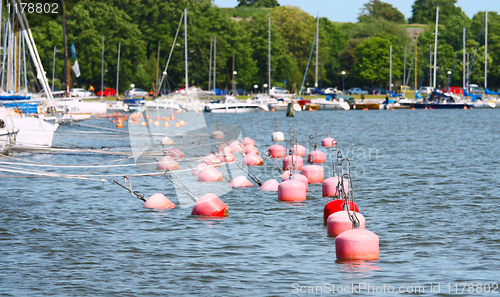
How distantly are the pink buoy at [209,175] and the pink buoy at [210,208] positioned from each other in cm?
608

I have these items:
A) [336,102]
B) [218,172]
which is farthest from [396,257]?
[336,102]

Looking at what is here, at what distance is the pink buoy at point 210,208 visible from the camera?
1966 cm

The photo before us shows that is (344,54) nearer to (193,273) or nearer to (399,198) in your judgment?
(399,198)

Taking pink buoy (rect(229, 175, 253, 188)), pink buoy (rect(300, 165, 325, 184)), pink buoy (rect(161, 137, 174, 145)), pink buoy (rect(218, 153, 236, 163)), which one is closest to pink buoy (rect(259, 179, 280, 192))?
pink buoy (rect(229, 175, 253, 188))

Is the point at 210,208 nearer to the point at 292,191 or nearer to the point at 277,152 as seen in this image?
the point at 292,191

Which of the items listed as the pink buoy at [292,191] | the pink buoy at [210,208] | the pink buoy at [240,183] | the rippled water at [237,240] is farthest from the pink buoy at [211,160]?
the pink buoy at [210,208]

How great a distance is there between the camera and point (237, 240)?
1698 centimetres

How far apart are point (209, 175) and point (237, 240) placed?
30.3 feet

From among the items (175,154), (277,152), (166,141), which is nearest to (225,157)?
(175,154)

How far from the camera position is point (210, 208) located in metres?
19.7

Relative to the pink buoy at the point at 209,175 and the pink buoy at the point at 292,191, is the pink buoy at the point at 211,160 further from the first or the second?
the pink buoy at the point at 292,191

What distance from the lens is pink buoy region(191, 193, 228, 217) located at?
19.7 metres

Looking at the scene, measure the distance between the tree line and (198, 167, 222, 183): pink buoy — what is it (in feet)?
260

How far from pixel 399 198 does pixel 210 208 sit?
23.8ft
